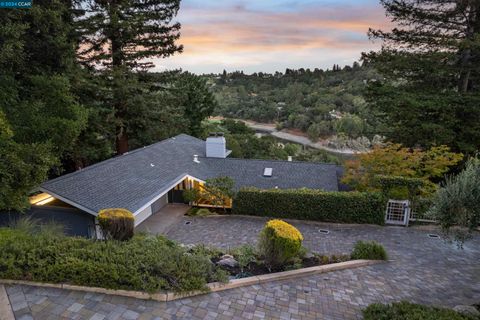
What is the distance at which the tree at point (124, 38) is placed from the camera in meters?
16.4

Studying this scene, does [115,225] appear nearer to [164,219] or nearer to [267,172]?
[164,219]

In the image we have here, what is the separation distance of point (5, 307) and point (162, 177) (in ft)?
29.3

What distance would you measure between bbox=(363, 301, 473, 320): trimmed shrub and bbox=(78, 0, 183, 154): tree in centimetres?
1653

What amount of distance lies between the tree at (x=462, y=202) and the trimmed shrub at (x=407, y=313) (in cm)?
242

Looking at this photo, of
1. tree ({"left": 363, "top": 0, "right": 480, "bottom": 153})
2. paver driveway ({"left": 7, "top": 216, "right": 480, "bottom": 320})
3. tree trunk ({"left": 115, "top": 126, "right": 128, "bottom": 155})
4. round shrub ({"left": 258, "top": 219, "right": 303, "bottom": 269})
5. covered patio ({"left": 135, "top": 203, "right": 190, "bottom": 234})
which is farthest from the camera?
tree trunk ({"left": 115, "top": 126, "right": 128, "bottom": 155})

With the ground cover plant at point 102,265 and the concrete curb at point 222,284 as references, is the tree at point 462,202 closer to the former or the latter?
the concrete curb at point 222,284

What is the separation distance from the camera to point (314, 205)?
524 inches

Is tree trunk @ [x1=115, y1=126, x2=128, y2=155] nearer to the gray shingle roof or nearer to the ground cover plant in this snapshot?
the gray shingle roof

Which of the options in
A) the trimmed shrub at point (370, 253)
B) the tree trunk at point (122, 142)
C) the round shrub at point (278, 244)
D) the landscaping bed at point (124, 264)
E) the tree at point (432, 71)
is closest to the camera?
the landscaping bed at point (124, 264)

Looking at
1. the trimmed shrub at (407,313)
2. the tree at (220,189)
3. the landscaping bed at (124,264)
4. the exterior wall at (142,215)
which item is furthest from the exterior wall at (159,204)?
the trimmed shrub at (407,313)

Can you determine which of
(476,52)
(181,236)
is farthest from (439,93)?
(181,236)

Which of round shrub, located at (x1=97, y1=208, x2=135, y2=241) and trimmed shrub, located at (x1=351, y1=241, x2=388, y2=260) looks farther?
trimmed shrub, located at (x1=351, y1=241, x2=388, y2=260)

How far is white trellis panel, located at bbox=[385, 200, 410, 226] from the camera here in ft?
42.5

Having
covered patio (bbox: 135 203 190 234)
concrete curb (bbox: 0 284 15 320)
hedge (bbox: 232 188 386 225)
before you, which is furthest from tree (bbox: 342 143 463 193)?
concrete curb (bbox: 0 284 15 320)
